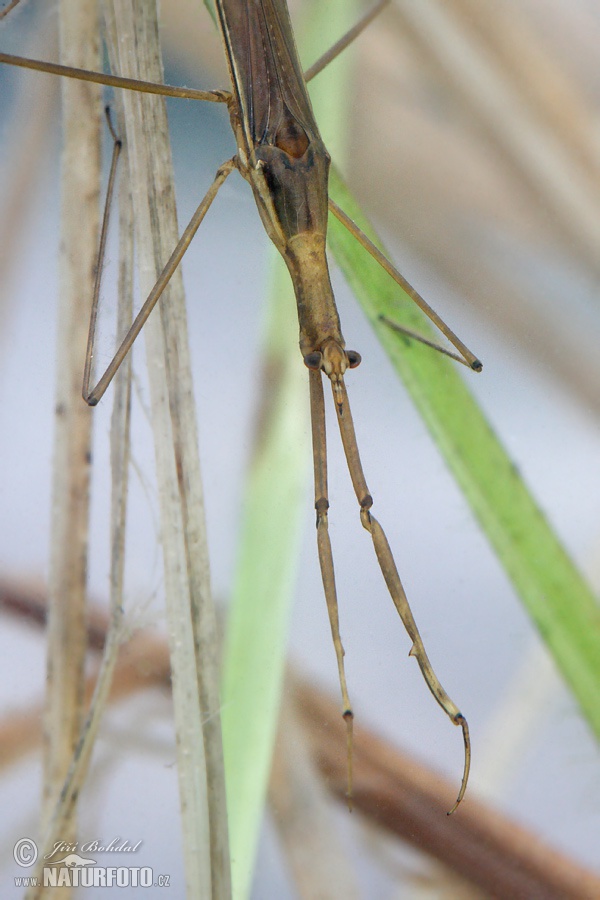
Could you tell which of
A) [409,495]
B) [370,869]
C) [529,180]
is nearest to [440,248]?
[529,180]

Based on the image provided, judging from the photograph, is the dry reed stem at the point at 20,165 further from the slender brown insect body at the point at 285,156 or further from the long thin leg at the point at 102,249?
the slender brown insect body at the point at 285,156

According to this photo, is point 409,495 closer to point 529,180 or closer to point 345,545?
point 345,545

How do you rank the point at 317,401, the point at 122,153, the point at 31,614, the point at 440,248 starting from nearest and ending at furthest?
the point at 317,401 → the point at 122,153 → the point at 31,614 → the point at 440,248

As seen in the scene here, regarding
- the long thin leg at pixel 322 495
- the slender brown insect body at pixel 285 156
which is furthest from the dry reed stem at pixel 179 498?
the long thin leg at pixel 322 495

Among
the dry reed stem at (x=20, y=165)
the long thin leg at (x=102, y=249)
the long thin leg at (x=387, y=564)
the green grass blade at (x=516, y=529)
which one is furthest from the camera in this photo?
the dry reed stem at (x=20, y=165)

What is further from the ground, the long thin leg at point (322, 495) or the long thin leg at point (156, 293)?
the long thin leg at point (156, 293)

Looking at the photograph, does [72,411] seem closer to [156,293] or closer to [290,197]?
[156,293]
